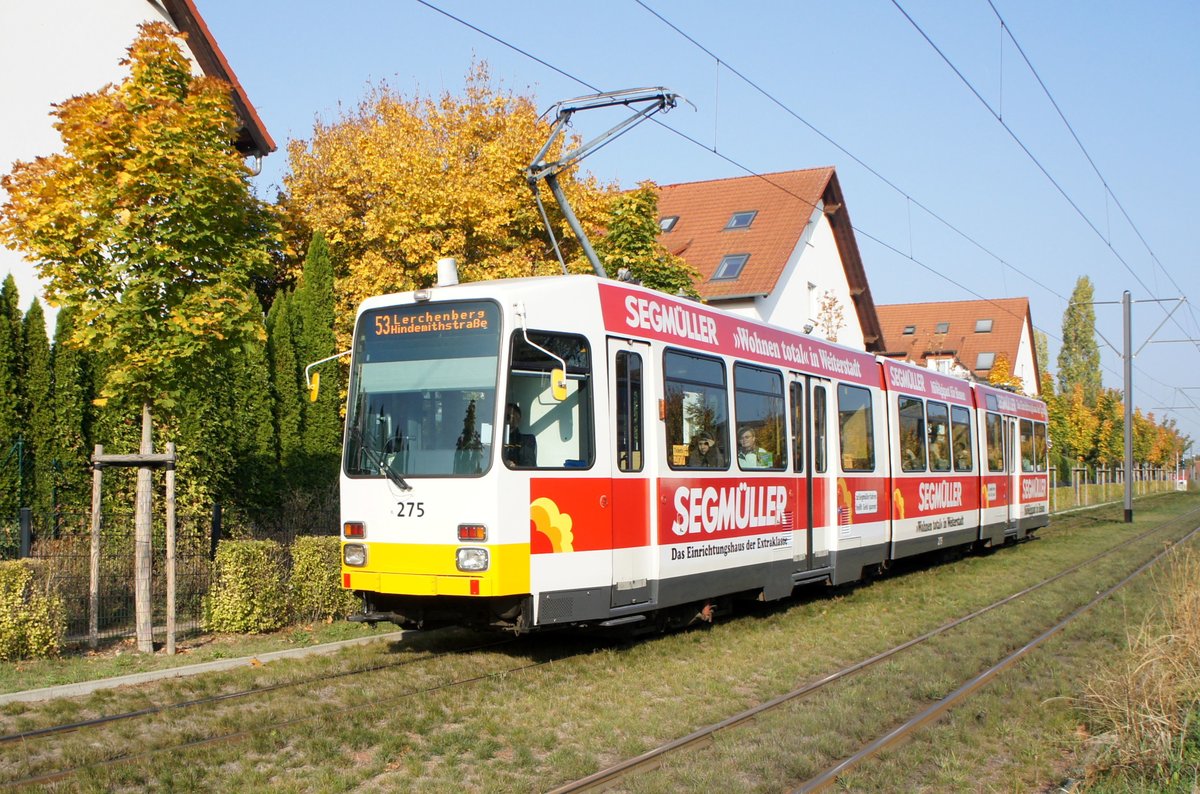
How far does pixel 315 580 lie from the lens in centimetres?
1204

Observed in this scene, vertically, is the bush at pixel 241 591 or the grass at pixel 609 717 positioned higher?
the bush at pixel 241 591

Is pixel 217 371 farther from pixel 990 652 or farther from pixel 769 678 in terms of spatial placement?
pixel 990 652

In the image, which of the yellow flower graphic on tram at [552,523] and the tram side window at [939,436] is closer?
the yellow flower graphic on tram at [552,523]

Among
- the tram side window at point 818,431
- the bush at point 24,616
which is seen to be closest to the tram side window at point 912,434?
the tram side window at point 818,431

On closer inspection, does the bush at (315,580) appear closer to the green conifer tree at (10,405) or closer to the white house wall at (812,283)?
the green conifer tree at (10,405)

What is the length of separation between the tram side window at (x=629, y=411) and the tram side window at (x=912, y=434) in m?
7.87

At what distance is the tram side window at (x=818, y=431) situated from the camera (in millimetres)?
14016

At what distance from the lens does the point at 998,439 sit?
22.5 metres

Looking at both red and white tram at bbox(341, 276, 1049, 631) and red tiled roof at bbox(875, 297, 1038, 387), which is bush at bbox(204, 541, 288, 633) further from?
red tiled roof at bbox(875, 297, 1038, 387)

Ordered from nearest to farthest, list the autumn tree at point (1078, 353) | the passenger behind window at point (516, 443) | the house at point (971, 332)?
the passenger behind window at point (516, 443), the house at point (971, 332), the autumn tree at point (1078, 353)

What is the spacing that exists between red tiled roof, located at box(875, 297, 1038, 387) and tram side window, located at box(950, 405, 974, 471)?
41.7 metres

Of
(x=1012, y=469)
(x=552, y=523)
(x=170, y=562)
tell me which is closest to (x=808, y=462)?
(x=552, y=523)

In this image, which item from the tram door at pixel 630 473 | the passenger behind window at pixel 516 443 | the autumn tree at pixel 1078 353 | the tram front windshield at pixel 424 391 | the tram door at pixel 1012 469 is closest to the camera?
the passenger behind window at pixel 516 443

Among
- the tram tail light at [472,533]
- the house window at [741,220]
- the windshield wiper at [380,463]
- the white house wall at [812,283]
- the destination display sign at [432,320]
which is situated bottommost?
the tram tail light at [472,533]
